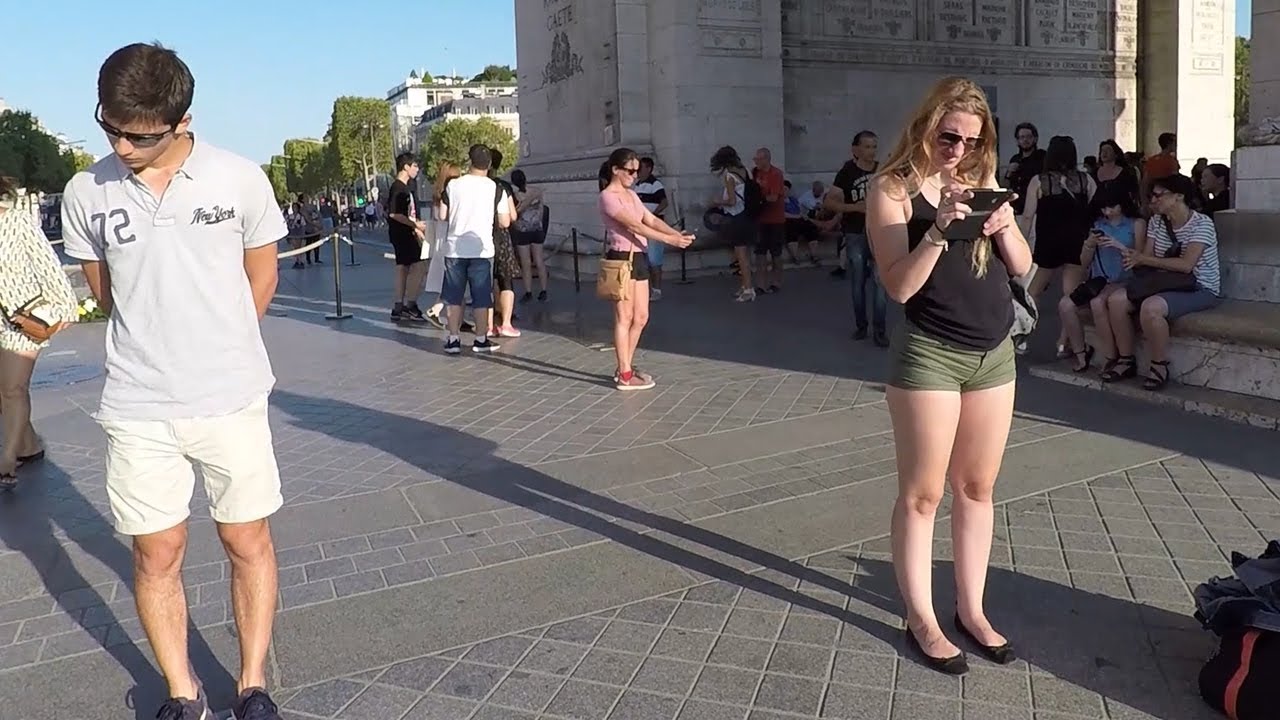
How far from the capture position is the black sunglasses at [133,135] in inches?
115

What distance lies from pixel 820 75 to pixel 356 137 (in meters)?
96.9

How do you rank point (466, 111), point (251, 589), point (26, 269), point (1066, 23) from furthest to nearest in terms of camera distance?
point (466, 111), point (1066, 23), point (26, 269), point (251, 589)

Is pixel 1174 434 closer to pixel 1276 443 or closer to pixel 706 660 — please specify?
pixel 1276 443

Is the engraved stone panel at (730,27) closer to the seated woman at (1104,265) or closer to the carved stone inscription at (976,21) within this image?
the carved stone inscription at (976,21)

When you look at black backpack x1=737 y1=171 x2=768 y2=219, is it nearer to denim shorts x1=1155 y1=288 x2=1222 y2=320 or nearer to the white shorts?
denim shorts x1=1155 y1=288 x2=1222 y2=320

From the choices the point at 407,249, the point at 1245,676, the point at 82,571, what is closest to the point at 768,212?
the point at 407,249

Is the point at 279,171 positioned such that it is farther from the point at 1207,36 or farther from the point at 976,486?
the point at 976,486

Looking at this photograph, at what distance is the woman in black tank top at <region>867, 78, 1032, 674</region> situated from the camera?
3.35m

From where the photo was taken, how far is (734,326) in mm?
11047

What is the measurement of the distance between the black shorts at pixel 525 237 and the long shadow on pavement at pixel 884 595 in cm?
751

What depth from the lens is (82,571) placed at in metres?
4.77

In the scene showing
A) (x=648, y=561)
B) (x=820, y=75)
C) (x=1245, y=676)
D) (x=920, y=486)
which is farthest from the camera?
(x=820, y=75)

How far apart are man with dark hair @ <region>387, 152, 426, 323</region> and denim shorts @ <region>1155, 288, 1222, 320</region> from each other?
288 inches

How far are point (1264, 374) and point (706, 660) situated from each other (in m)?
4.66
